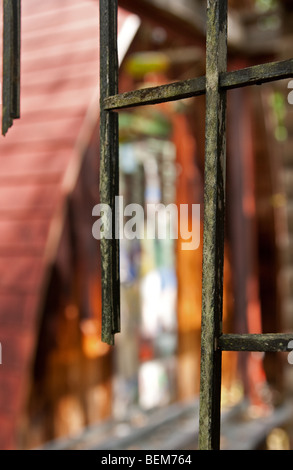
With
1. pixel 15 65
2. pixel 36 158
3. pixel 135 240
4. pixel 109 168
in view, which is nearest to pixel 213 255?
pixel 109 168

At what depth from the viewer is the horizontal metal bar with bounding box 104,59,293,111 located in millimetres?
1086

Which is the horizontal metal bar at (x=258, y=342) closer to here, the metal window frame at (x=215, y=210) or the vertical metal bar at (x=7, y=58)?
the metal window frame at (x=215, y=210)

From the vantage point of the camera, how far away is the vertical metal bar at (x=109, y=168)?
1251 millimetres

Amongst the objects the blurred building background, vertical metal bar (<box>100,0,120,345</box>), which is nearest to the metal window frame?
vertical metal bar (<box>100,0,120,345</box>)

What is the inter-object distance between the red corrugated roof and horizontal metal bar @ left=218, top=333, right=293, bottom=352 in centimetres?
248

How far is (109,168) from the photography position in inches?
49.8

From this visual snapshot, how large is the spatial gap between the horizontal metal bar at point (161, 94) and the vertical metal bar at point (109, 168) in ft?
0.11

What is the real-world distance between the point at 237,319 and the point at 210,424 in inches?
175

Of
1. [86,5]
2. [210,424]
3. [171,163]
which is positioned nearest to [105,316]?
[210,424]

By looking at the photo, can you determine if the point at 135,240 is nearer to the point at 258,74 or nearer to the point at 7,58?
the point at 7,58

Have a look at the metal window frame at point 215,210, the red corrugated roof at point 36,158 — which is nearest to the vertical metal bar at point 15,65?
the metal window frame at point 215,210

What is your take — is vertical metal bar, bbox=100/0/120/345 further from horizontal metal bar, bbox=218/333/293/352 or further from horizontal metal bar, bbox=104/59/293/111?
horizontal metal bar, bbox=218/333/293/352

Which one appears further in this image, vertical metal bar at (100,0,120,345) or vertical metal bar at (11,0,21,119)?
vertical metal bar at (11,0,21,119)

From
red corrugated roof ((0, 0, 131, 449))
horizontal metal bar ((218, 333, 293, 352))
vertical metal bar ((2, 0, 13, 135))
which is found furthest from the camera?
red corrugated roof ((0, 0, 131, 449))
